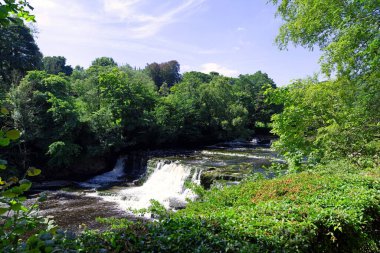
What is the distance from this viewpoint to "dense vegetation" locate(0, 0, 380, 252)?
108 inches

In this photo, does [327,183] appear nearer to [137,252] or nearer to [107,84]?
[137,252]

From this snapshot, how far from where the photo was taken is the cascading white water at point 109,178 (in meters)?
16.6

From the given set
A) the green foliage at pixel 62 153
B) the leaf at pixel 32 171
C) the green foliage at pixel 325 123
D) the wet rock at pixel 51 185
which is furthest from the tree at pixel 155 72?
the leaf at pixel 32 171

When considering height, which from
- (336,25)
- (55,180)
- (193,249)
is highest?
(336,25)

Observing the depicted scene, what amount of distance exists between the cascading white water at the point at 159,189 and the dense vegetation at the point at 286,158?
13.7 feet

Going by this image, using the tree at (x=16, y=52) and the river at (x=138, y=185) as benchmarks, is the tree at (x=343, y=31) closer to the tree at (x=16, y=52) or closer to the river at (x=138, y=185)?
the river at (x=138, y=185)

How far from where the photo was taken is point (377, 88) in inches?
253

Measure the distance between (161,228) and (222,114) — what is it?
26584 mm

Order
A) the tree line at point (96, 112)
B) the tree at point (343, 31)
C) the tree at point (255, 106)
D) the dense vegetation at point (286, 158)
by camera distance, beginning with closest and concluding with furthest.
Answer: the dense vegetation at point (286, 158) → the tree at point (343, 31) → the tree line at point (96, 112) → the tree at point (255, 106)

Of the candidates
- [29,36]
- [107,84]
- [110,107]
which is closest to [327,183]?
[110,107]

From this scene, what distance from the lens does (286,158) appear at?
31.2 feet

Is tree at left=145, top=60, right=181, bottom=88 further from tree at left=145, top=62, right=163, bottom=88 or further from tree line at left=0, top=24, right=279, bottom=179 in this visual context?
tree line at left=0, top=24, right=279, bottom=179

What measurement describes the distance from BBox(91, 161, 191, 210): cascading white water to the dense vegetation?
4188 millimetres

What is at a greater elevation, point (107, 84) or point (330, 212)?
point (107, 84)
